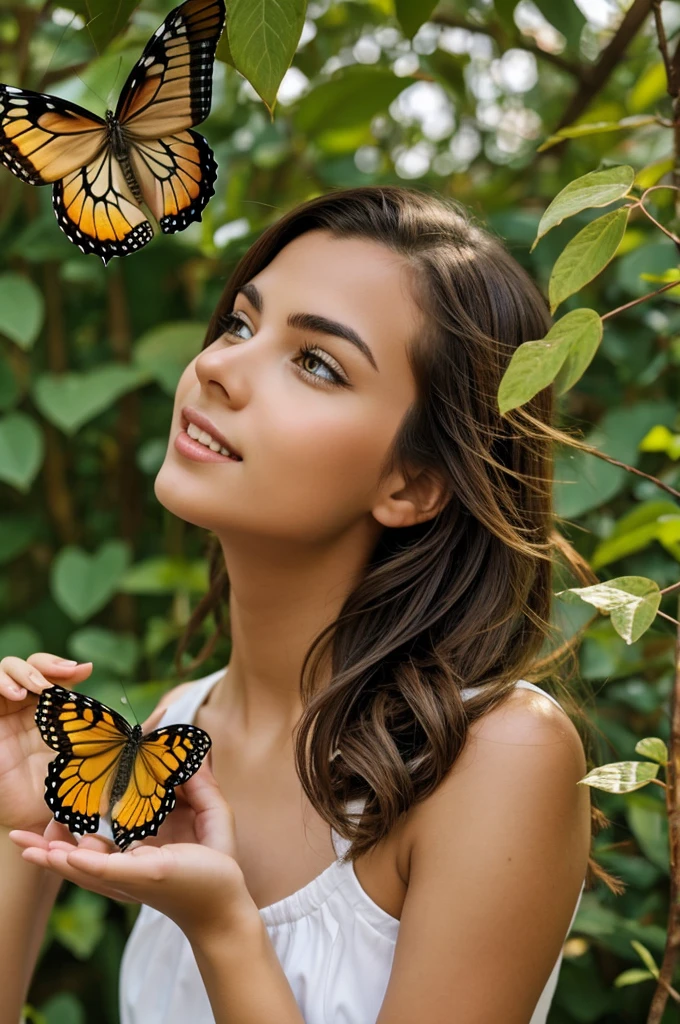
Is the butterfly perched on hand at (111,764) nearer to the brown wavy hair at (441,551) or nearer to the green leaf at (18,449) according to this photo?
the brown wavy hair at (441,551)

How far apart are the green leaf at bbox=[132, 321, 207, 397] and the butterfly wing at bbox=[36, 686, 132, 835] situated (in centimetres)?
90

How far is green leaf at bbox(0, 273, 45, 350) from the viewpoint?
154cm

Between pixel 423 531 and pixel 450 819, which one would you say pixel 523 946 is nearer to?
Result: pixel 450 819

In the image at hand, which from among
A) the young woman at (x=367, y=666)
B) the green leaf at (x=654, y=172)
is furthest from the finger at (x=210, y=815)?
the green leaf at (x=654, y=172)

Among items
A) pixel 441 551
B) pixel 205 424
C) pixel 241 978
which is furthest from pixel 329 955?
pixel 205 424

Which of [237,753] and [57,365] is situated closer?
[237,753]

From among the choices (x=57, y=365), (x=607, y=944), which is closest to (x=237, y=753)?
(x=607, y=944)

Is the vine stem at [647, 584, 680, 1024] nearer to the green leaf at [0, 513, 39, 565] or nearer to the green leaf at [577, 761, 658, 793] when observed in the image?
the green leaf at [577, 761, 658, 793]

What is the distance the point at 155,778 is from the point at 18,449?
88 cm

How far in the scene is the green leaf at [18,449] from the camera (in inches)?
61.7

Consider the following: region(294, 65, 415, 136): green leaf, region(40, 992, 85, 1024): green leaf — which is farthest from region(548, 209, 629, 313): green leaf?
region(40, 992, 85, 1024): green leaf

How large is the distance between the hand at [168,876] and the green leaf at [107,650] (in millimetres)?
760

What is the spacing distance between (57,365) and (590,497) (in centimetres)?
92

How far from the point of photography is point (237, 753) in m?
1.20
